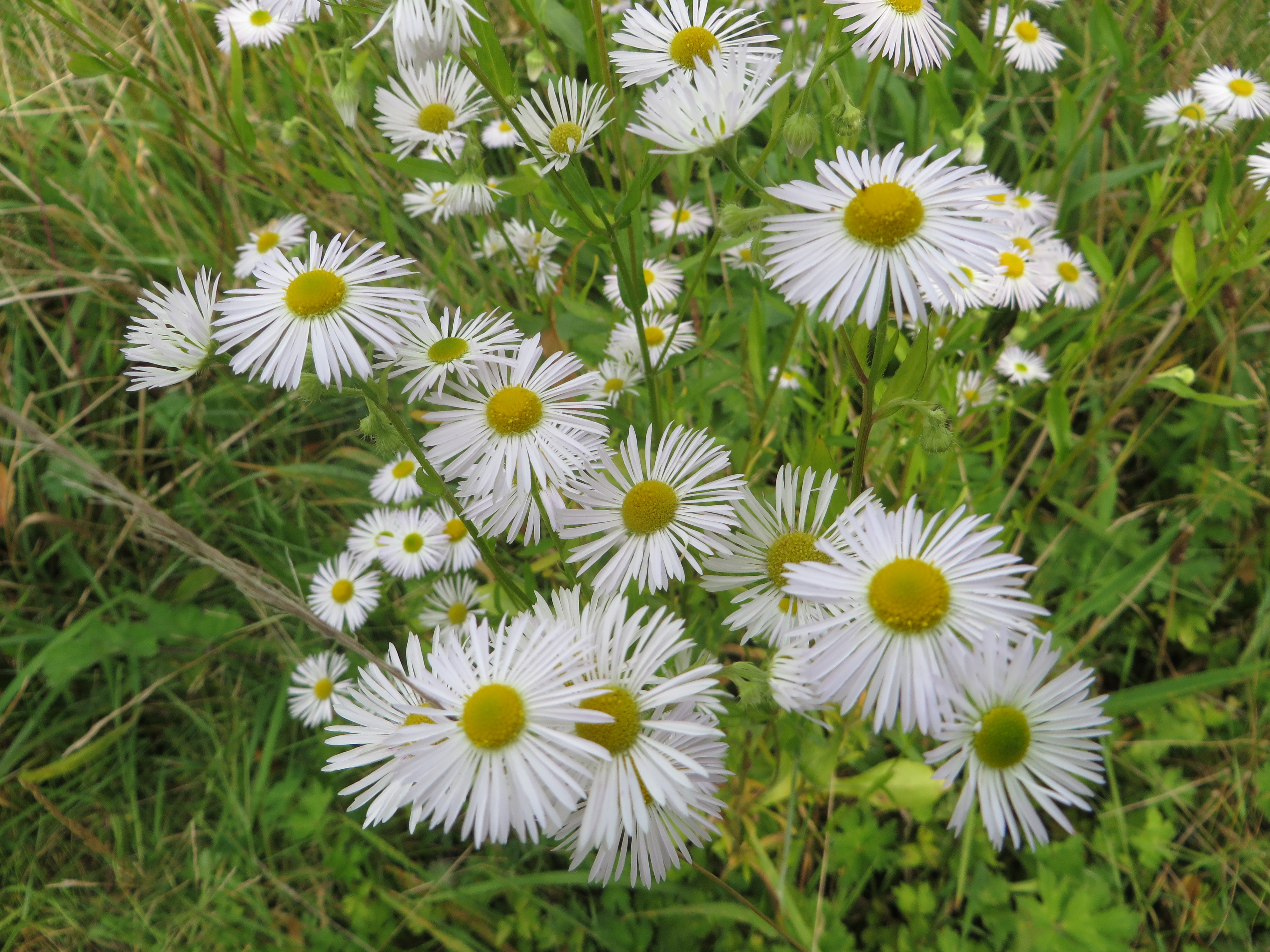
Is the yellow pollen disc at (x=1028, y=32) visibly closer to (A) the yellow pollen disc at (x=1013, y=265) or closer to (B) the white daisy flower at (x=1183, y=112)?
(B) the white daisy flower at (x=1183, y=112)

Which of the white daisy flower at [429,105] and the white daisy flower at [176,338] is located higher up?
the white daisy flower at [429,105]

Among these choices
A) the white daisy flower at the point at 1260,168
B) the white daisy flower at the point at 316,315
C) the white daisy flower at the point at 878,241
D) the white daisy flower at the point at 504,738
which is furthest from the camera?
the white daisy flower at the point at 1260,168

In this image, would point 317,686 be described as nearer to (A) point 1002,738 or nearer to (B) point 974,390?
(A) point 1002,738

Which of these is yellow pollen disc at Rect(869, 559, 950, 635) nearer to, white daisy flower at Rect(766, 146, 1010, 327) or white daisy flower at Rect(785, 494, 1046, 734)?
white daisy flower at Rect(785, 494, 1046, 734)

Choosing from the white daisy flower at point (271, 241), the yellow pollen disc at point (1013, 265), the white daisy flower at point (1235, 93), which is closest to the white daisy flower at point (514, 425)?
the white daisy flower at point (271, 241)

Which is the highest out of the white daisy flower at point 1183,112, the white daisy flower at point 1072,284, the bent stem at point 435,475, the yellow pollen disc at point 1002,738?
the white daisy flower at point 1183,112

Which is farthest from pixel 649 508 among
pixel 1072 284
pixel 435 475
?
pixel 1072 284
